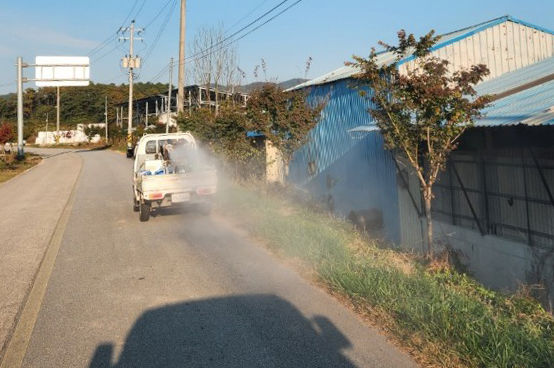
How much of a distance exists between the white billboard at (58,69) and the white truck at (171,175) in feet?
69.5

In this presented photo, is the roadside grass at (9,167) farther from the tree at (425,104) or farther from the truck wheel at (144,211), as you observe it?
the tree at (425,104)

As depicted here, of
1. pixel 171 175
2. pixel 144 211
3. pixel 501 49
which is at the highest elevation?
pixel 501 49

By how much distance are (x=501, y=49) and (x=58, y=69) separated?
2807 cm

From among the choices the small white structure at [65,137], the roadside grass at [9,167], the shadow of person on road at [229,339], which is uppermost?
the small white structure at [65,137]

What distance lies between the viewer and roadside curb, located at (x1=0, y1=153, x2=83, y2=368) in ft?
13.5

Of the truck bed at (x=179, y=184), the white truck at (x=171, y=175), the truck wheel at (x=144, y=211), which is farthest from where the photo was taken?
the truck wheel at (x=144, y=211)

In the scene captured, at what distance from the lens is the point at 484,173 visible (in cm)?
841

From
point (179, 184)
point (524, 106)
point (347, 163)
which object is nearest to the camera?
point (524, 106)

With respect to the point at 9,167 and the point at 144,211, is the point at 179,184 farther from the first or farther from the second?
the point at 9,167

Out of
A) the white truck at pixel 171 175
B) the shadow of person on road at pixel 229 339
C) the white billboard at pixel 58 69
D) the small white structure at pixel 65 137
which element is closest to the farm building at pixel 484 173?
the shadow of person on road at pixel 229 339

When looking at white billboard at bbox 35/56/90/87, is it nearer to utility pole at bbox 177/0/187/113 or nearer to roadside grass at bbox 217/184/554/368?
utility pole at bbox 177/0/187/113

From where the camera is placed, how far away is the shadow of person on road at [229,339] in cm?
391

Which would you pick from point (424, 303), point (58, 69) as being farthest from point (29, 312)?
point (58, 69)

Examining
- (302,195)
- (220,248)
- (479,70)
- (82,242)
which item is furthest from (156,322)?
(302,195)
